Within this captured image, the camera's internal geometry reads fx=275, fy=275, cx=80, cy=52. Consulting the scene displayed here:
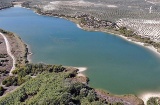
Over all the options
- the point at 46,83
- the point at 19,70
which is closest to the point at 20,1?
the point at 19,70

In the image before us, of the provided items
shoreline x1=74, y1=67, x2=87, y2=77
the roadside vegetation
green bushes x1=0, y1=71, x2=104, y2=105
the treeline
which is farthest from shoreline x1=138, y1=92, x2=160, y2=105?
the treeline

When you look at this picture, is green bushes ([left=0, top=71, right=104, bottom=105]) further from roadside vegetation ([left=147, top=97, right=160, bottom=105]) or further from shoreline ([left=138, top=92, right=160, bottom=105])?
roadside vegetation ([left=147, top=97, right=160, bottom=105])

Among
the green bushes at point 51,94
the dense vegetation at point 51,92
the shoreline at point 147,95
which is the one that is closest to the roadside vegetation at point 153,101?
the shoreline at point 147,95

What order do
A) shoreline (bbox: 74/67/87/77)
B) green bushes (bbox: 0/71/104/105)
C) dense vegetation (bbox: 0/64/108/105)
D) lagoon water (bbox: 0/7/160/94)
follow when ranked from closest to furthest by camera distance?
green bushes (bbox: 0/71/104/105)
dense vegetation (bbox: 0/64/108/105)
lagoon water (bbox: 0/7/160/94)
shoreline (bbox: 74/67/87/77)

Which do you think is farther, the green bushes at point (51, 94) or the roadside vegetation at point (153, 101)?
the roadside vegetation at point (153, 101)

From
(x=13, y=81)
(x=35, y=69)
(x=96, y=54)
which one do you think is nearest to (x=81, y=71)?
(x=35, y=69)

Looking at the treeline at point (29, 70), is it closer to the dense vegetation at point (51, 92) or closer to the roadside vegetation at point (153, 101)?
the dense vegetation at point (51, 92)
